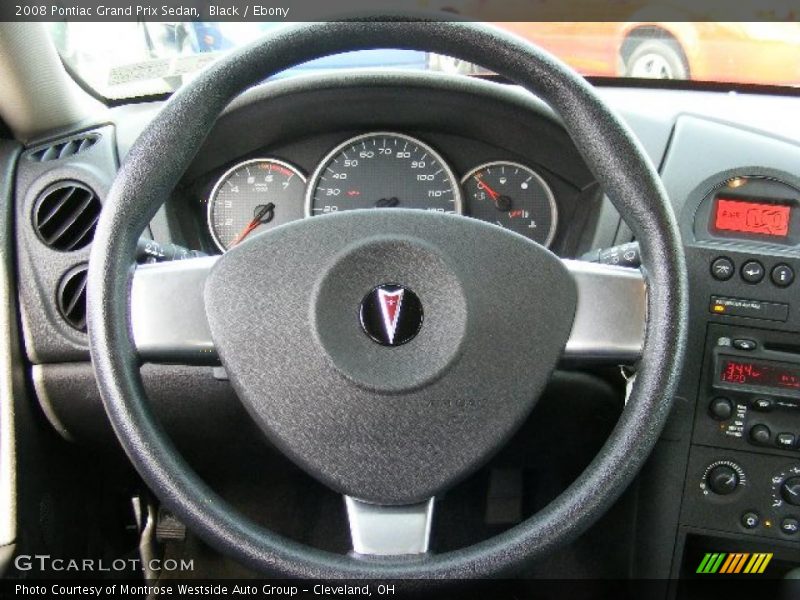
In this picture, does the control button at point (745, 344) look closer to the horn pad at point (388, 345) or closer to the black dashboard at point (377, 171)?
Result: the black dashboard at point (377, 171)

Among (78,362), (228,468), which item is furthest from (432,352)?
(228,468)

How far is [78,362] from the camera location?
1438 mm

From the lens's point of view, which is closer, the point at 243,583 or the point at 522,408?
the point at 522,408

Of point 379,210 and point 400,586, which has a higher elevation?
point 379,210

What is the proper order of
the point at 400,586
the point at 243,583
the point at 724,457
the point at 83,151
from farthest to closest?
1. the point at 243,583
2. the point at 83,151
3. the point at 724,457
4. the point at 400,586

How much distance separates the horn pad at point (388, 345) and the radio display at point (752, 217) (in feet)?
1.55

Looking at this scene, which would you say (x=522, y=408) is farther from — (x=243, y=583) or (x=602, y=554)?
(x=243, y=583)

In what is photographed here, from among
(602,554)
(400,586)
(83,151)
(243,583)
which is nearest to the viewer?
(400,586)

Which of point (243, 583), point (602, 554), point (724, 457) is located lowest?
point (243, 583)

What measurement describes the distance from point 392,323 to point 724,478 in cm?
69

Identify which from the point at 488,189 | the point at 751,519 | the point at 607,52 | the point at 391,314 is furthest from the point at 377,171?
the point at 751,519

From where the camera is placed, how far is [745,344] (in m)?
1.31

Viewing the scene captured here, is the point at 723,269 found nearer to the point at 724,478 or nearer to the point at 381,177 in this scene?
the point at 724,478

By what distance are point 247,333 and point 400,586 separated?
32 cm
